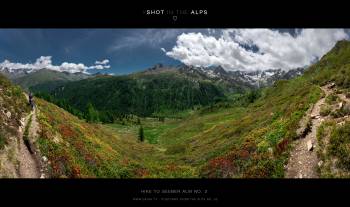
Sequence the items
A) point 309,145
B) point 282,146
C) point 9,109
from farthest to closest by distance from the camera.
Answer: point 9,109 < point 282,146 < point 309,145

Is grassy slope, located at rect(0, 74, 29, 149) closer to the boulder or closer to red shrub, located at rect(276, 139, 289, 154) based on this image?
red shrub, located at rect(276, 139, 289, 154)

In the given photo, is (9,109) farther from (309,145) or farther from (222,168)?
(309,145)

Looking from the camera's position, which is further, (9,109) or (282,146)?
(9,109)

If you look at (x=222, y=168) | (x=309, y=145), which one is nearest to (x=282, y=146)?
(x=309, y=145)

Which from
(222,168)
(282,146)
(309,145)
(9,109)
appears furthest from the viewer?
(9,109)

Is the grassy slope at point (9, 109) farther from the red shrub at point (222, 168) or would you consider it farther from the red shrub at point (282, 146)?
the red shrub at point (282, 146)

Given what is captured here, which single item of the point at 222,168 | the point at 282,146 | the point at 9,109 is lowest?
the point at 222,168

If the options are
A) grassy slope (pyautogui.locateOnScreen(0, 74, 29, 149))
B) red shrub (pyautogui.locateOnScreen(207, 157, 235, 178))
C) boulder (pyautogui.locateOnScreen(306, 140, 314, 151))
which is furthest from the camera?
red shrub (pyautogui.locateOnScreen(207, 157, 235, 178))

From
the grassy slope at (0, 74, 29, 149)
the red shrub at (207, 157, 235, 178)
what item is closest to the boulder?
the red shrub at (207, 157, 235, 178)

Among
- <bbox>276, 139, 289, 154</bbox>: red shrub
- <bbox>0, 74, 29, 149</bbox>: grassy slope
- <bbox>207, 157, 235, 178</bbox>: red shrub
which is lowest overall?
<bbox>207, 157, 235, 178</bbox>: red shrub

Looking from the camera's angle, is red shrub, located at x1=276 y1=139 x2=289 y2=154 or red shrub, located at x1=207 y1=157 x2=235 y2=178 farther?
red shrub, located at x1=207 y1=157 x2=235 y2=178

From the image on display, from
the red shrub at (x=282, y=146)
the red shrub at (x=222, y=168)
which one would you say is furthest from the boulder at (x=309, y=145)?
the red shrub at (x=222, y=168)
